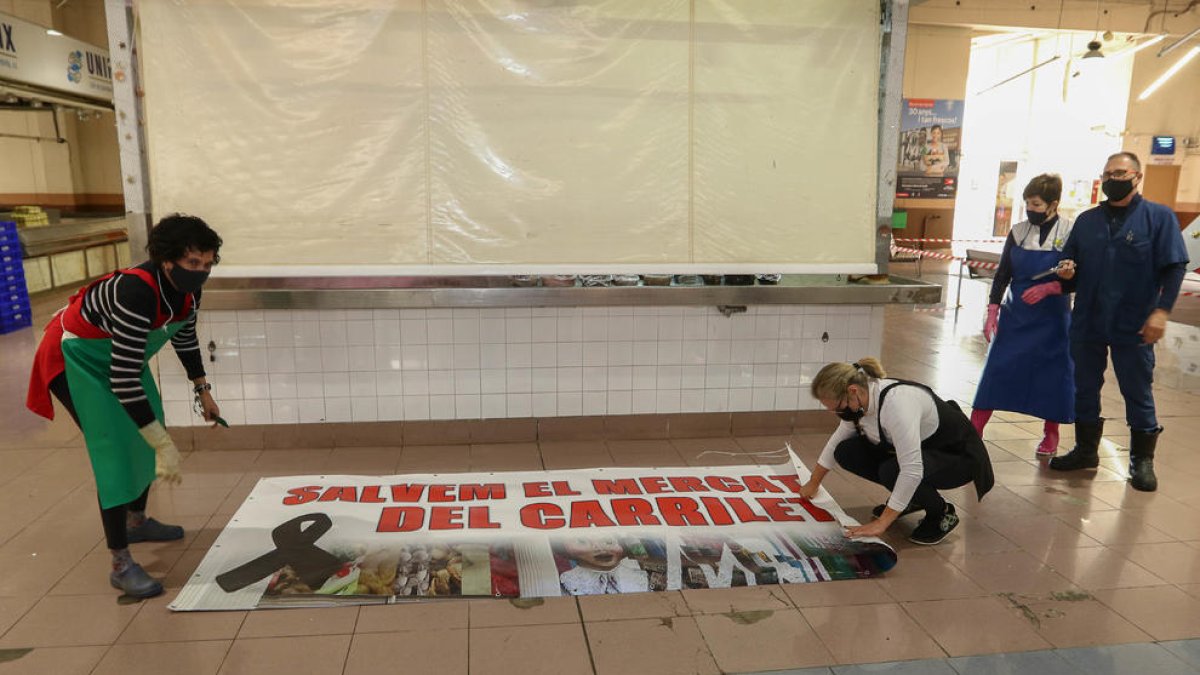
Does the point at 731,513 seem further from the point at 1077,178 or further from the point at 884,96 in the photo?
the point at 1077,178

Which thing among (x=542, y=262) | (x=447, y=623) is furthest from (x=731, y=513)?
(x=542, y=262)

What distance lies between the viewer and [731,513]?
3.67 metres

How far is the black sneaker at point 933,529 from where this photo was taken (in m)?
3.50

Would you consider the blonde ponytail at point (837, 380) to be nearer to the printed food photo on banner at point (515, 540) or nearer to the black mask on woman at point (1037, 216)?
the printed food photo on banner at point (515, 540)

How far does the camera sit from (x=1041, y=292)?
4.21 meters

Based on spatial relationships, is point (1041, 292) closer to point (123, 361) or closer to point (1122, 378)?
point (1122, 378)

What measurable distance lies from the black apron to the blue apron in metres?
1.17

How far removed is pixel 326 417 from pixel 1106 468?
15.5ft

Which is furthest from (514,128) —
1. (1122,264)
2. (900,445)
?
(1122,264)

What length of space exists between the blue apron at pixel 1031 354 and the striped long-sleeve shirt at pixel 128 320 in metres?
4.37

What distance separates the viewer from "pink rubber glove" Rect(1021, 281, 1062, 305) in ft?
13.7

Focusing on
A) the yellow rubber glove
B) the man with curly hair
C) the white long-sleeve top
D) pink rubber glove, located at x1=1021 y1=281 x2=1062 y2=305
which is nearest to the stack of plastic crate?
the man with curly hair

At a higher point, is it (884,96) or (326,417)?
(884,96)

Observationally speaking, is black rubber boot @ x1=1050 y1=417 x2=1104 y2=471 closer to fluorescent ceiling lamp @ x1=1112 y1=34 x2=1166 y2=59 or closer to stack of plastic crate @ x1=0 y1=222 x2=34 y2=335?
stack of plastic crate @ x1=0 y1=222 x2=34 y2=335
